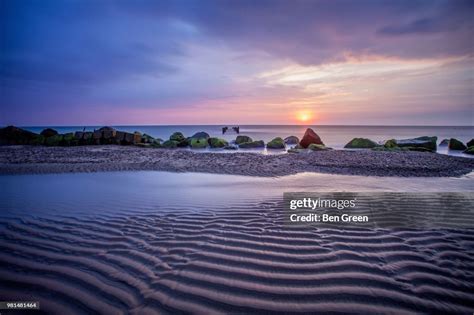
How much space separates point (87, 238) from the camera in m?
3.88

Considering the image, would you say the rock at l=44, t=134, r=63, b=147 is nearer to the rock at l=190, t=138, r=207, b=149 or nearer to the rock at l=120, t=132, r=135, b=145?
the rock at l=120, t=132, r=135, b=145

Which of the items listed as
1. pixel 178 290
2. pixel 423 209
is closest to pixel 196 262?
pixel 178 290

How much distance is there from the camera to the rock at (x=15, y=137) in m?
22.7

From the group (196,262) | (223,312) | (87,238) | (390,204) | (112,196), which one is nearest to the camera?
(223,312)

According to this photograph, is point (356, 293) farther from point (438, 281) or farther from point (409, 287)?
point (438, 281)

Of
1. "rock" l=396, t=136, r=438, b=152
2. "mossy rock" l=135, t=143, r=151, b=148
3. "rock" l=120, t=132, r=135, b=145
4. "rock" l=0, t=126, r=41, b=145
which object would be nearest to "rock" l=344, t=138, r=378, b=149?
"rock" l=396, t=136, r=438, b=152

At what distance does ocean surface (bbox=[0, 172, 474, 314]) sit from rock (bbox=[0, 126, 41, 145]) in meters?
22.9

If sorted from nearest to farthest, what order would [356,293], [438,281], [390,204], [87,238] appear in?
[356,293], [438,281], [87,238], [390,204]

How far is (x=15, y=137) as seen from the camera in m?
23.2

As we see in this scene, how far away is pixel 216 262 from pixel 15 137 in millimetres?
29334

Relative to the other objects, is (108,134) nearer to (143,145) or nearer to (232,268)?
(143,145)

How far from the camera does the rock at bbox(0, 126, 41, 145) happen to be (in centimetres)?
2273

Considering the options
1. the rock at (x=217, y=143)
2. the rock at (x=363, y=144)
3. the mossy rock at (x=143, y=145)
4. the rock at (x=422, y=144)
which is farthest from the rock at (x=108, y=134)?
the rock at (x=422, y=144)

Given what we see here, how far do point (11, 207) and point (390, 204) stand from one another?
8.52 m
